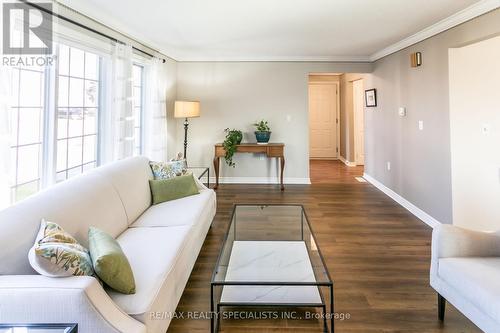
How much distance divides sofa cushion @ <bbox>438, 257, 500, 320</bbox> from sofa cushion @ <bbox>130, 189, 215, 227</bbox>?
1.83 m

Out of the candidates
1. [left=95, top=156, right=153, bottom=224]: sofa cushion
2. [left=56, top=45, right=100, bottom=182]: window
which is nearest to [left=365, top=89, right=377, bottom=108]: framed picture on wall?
[left=95, top=156, right=153, bottom=224]: sofa cushion

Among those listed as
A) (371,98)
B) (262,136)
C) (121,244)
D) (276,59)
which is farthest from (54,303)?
(371,98)

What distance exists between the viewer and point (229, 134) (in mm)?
5641

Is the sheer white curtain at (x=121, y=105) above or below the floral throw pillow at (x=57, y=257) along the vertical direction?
above

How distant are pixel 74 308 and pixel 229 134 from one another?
15.0 ft

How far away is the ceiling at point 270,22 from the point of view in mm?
2969

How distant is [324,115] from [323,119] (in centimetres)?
12

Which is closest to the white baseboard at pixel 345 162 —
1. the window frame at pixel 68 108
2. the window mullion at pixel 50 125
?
the window frame at pixel 68 108

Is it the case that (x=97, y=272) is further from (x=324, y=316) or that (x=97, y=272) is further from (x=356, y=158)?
(x=356, y=158)

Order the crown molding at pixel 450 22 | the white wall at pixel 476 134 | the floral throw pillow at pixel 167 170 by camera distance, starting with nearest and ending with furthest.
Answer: the crown molding at pixel 450 22
the white wall at pixel 476 134
the floral throw pillow at pixel 167 170

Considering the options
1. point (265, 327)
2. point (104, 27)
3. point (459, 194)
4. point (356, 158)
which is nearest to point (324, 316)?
point (265, 327)

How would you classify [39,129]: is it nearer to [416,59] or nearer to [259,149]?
[259,149]

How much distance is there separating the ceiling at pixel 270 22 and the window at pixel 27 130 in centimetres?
82

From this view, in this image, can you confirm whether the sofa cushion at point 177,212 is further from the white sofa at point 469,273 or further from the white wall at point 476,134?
the white wall at point 476,134
